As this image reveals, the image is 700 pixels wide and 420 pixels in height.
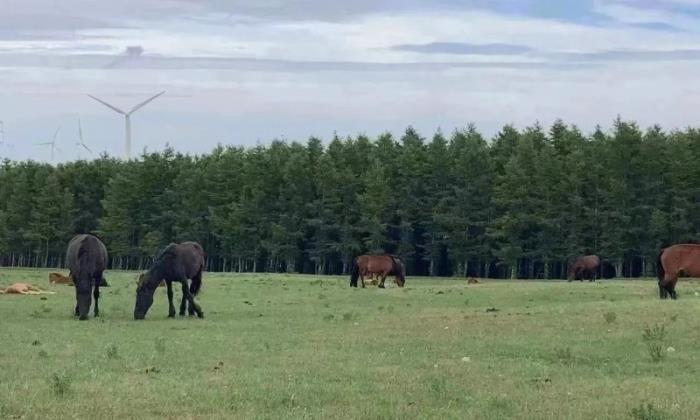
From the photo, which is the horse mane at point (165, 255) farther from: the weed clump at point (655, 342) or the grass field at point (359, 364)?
the weed clump at point (655, 342)

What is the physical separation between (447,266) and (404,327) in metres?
65.5

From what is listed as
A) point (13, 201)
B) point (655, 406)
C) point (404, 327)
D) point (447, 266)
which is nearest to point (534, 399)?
point (655, 406)

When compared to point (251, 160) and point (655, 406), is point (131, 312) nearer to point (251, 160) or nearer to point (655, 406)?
point (655, 406)

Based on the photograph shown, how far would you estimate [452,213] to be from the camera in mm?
79438

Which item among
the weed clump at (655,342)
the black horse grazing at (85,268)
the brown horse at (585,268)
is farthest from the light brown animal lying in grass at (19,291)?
the brown horse at (585,268)

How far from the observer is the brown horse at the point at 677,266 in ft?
100

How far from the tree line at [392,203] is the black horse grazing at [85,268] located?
50.6m

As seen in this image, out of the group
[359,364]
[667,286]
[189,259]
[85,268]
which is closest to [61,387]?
[359,364]

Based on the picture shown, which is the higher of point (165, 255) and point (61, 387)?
point (165, 255)

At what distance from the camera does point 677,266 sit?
30547 millimetres

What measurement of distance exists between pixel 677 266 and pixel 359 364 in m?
18.3

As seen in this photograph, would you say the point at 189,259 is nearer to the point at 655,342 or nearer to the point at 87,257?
the point at 87,257

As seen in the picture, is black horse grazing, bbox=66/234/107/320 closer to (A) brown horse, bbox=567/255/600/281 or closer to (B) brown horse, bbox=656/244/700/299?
(B) brown horse, bbox=656/244/700/299

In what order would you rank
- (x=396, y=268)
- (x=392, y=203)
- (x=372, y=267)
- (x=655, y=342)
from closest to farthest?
(x=655, y=342)
(x=372, y=267)
(x=396, y=268)
(x=392, y=203)
